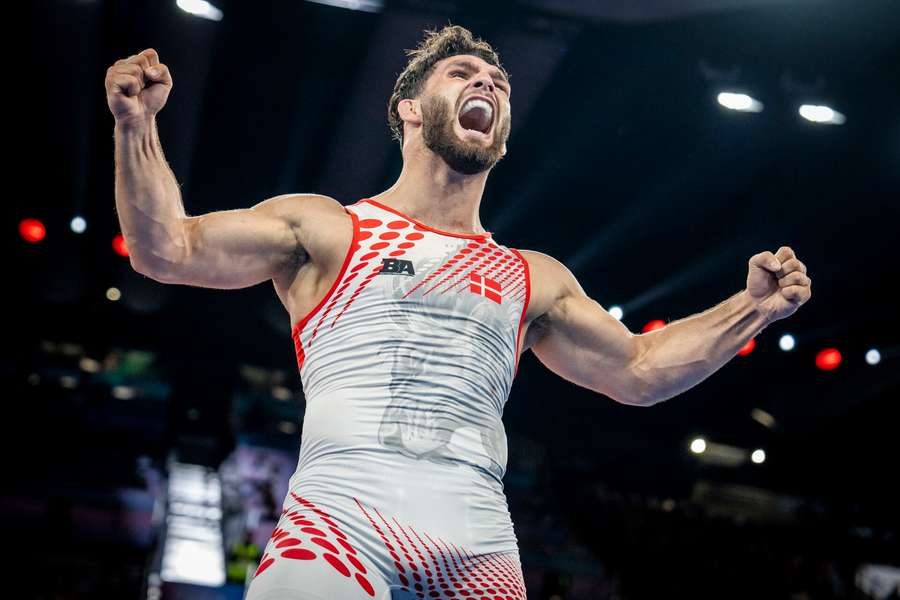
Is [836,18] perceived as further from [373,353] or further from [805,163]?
[373,353]

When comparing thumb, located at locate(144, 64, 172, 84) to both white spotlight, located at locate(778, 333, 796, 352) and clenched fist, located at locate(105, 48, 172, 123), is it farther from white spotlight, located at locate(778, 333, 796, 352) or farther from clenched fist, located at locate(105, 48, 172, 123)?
white spotlight, located at locate(778, 333, 796, 352)

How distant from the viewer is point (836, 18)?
642cm

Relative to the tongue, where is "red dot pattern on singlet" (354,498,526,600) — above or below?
below

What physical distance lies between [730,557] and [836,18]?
322 inches

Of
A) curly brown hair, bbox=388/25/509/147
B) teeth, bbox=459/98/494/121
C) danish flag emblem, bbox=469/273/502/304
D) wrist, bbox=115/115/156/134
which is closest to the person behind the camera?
wrist, bbox=115/115/156/134

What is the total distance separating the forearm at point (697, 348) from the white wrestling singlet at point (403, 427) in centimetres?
49

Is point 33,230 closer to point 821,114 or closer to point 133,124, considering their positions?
point 821,114

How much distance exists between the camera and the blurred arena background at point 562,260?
7.41 m

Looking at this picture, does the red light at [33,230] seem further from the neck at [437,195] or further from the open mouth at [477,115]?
the open mouth at [477,115]

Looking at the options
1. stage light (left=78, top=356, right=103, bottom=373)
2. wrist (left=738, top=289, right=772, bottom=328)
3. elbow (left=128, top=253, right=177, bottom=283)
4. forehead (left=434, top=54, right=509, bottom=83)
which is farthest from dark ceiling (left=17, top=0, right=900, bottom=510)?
elbow (left=128, top=253, right=177, bottom=283)

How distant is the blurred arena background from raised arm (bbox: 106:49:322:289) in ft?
15.7

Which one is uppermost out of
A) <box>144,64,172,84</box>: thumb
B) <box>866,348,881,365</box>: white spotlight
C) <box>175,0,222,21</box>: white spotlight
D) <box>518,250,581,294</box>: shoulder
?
<box>175,0,222,21</box>: white spotlight

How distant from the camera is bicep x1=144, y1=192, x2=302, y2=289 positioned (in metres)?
2.41

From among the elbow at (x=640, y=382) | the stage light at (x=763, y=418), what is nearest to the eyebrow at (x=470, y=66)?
the elbow at (x=640, y=382)
